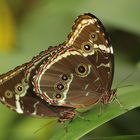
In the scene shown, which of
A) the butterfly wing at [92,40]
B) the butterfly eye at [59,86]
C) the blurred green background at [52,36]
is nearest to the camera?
the butterfly wing at [92,40]

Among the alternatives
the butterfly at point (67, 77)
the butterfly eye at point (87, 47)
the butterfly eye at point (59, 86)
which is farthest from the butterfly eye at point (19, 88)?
the butterfly eye at point (87, 47)

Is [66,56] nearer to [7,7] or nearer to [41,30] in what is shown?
[41,30]

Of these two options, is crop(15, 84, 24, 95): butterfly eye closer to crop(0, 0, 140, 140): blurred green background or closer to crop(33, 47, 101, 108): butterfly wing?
crop(33, 47, 101, 108): butterfly wing

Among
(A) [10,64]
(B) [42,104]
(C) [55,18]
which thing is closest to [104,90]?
(B) [42,104]

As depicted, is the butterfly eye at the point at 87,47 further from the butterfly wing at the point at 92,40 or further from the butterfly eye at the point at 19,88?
the butterfly eye at the point at 19,88

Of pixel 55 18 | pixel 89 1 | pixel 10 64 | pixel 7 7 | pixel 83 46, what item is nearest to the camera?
pixel 83 46

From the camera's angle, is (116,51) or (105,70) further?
(116,51)

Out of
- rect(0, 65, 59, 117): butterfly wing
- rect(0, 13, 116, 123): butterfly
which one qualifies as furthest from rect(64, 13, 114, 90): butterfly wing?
rect(0, 65, 59, 117): butterfly wing

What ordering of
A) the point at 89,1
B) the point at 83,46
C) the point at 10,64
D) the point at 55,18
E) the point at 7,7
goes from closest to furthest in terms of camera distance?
the point at 83,46 → the point at 10,64 → the point at 89,1 → the point at 55,18 → the point at 7,7
